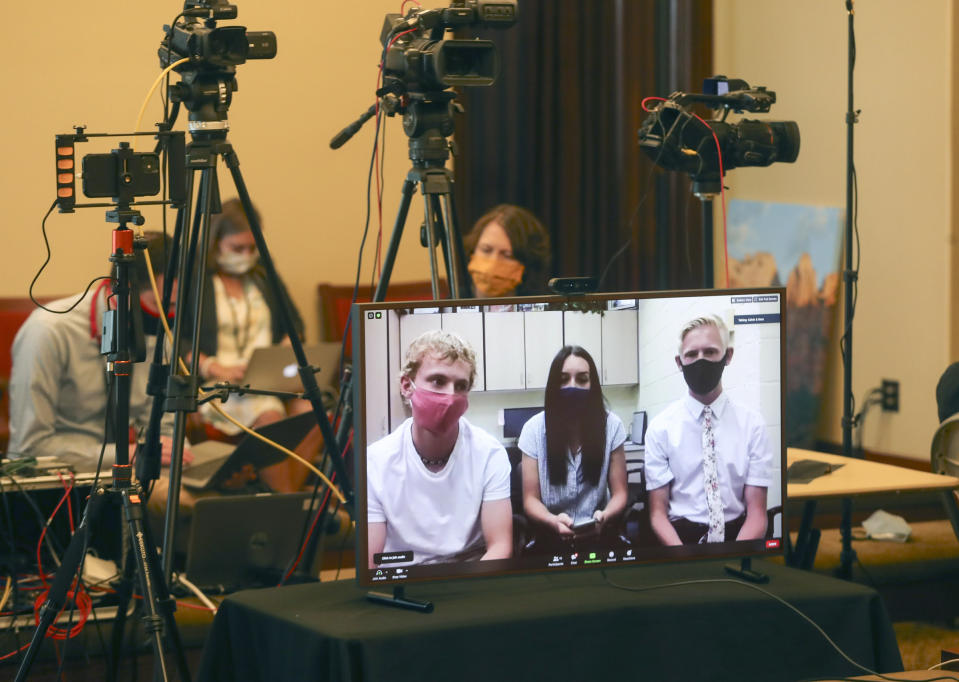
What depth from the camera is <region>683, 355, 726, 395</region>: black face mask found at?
1.94 m

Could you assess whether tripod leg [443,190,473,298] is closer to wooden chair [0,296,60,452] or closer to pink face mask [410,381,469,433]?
pink face mask [410,381,469,433]

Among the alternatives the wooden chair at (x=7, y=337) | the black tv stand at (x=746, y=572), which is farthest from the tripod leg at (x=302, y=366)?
the wooden chair at (x=7, y=337)

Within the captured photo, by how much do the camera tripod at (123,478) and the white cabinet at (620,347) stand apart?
2.60ft

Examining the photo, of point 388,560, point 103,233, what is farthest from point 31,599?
point 103,233

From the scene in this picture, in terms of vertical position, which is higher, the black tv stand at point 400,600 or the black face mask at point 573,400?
the black face mask at point 573,400

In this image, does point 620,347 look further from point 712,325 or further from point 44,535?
point 44,535

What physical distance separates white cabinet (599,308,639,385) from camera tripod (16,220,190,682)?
79 centimetres

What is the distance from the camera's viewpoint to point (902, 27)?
4.63 meters

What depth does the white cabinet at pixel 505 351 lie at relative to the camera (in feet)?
6.02

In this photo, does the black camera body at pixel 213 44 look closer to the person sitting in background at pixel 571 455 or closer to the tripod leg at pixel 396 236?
the tripod leg at pixel 396 236

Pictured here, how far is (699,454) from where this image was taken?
1.95m

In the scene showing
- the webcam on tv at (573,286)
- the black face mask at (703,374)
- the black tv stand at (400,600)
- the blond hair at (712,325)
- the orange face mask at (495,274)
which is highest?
the orange face mask at (495,274)

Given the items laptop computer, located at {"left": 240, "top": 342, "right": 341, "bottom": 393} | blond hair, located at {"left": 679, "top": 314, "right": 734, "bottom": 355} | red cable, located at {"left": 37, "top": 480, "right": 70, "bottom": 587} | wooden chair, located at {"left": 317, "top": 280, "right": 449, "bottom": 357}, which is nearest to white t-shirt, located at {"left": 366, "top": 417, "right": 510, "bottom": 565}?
blond hair, located at {"left": 679, "top": 314, "right": 734, "bottom": 355}

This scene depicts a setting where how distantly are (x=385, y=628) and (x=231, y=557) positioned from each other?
1304 mm
